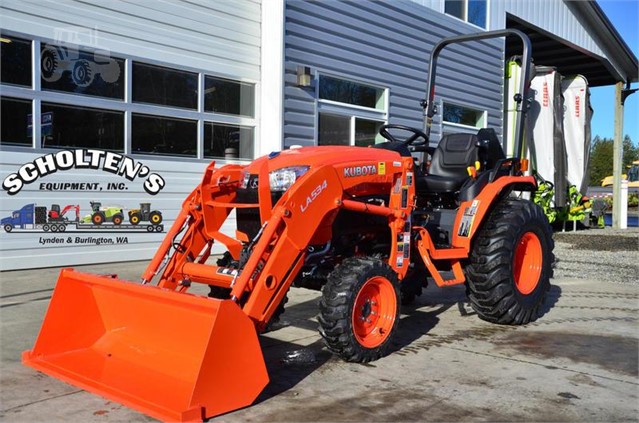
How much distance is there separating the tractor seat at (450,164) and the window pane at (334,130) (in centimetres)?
459


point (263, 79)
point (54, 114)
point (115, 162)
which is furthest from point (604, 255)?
point (54, 114)

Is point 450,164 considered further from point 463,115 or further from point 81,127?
point 463,115

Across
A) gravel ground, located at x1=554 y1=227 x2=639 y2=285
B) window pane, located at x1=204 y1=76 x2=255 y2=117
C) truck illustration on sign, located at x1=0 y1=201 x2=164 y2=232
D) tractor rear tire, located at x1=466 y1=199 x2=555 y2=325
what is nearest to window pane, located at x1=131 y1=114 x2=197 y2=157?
window pane, located at x1=204 y1=76 x2=255 y2=117

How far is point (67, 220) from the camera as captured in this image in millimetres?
7750

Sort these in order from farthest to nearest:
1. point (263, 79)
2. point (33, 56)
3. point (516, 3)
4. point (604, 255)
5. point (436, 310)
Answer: point (516, 3) → point (604, 255) → point (263, 79) → point (33, 56) → point (436, 310)

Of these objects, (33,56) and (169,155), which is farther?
(169,155)

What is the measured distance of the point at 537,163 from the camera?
47.2ft

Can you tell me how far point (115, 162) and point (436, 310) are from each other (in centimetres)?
468

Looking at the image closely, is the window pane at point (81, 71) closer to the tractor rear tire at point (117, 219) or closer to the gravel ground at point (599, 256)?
the tractor rear tire at point (117, 219)

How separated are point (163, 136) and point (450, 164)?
4530 millimetres

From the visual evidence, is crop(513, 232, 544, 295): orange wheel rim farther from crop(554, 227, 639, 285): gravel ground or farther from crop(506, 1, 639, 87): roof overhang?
crop(506, 1, 639, 87): roof overhang

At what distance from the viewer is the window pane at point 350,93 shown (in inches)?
411

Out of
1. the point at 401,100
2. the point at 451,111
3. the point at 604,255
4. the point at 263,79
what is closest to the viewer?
the point at 263,79

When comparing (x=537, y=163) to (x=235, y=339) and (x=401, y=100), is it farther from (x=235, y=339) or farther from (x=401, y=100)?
(x=235, y=339)
